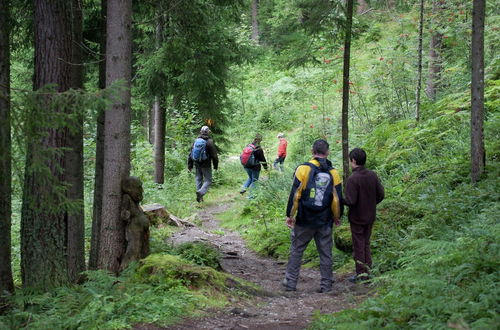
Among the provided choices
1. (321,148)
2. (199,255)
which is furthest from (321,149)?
(199,255)

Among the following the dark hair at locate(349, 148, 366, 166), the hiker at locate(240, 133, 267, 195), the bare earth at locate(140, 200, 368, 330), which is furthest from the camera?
the hiker at locate(240, 133, 267, 195)

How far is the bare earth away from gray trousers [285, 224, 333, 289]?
21cm

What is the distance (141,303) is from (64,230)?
7.56ft

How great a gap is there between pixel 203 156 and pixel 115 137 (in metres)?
8.19

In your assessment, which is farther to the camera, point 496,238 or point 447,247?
point 447,247

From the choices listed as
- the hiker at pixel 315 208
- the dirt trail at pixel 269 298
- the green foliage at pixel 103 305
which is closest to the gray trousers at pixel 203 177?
the dirt trail at pixel 269 298

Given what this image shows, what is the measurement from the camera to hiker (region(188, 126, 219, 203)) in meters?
15.0

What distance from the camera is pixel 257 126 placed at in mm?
27688

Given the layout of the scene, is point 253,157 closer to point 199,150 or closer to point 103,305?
point 199,150

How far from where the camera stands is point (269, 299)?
6.95 m

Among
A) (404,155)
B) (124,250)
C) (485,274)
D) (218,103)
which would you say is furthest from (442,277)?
(218,103)

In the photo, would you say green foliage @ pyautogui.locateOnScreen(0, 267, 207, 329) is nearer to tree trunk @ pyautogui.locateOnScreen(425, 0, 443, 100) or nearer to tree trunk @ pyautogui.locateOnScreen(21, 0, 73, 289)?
tree trunk @ pyautogui.locateOnScreen(21, 0, 73, 289)

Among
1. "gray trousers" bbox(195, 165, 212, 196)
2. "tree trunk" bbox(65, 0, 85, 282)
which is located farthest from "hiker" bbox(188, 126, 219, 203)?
"tree trunk" bbox(65, 0, 85, 282)

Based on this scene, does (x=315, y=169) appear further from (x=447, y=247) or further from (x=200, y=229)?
(x=200, y=229)
